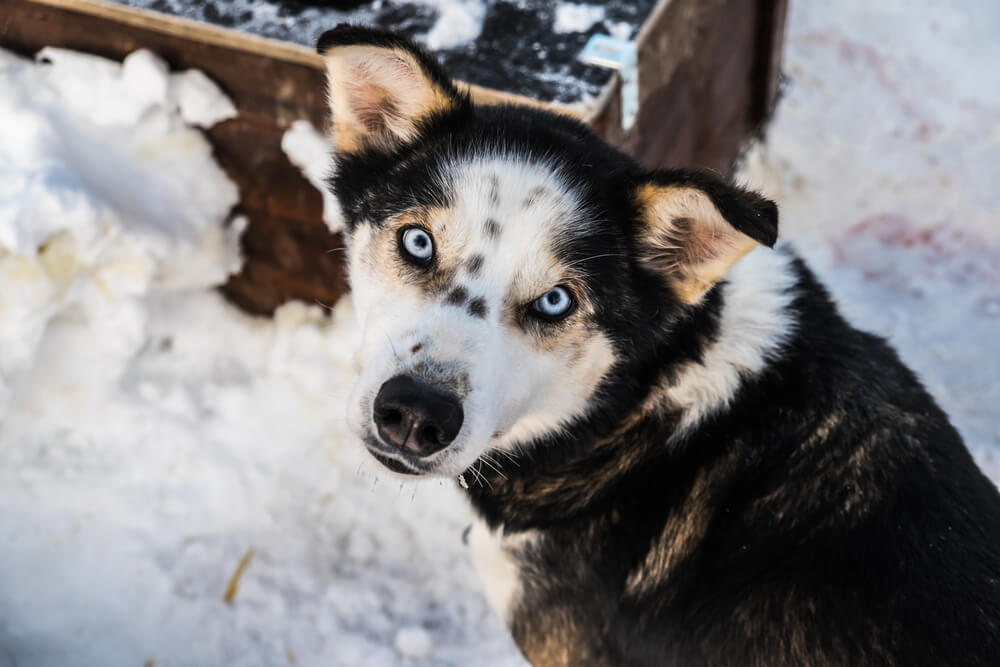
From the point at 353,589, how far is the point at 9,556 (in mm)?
1192

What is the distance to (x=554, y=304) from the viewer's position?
1912 mm

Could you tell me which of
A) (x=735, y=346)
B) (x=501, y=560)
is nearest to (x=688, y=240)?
(x=735, y=346)

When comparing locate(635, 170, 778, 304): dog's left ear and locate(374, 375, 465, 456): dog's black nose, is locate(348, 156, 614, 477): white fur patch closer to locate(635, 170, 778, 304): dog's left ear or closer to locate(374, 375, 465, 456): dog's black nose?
locate(374, 375, 465, 456): dog's black nose

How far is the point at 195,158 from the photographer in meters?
3.16

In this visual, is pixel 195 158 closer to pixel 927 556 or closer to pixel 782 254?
pixel 782 254

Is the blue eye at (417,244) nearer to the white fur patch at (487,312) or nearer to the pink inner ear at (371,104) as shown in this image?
the white fur patch at (487,312)

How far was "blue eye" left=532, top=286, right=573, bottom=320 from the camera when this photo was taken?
1.90 metres

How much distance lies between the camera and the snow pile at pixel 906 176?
387cm

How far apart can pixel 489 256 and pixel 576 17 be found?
1.57 meters

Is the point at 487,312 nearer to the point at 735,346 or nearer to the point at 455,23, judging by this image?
the point at 735,346

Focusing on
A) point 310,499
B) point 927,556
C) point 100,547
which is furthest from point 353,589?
point 927,556

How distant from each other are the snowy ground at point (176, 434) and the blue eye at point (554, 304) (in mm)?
1020

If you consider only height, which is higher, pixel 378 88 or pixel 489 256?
pixel 378 88

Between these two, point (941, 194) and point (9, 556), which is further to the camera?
point (941, 194)
